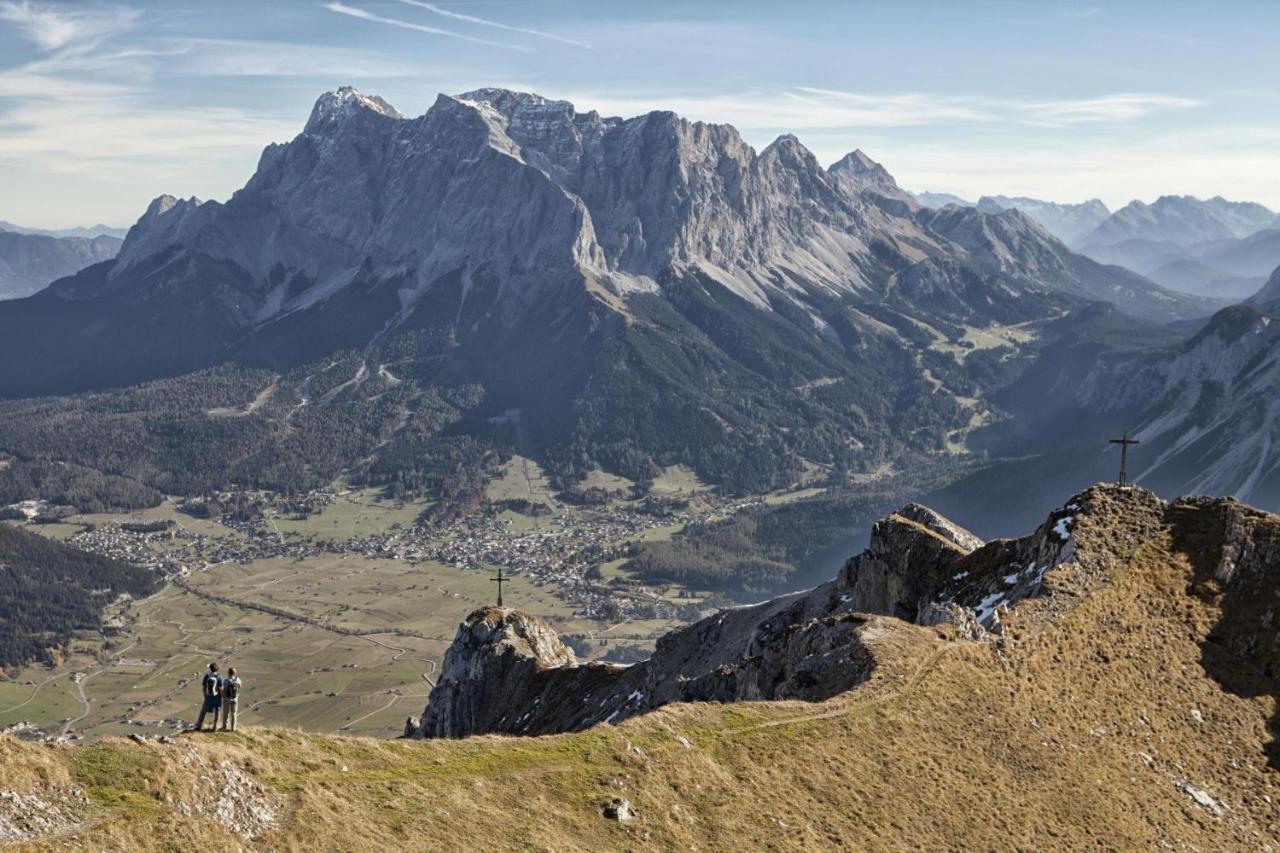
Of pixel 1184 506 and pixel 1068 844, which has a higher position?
pixel 1184 506

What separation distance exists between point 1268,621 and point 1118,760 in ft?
52.7

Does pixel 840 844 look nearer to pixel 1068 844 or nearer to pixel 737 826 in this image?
pixel 737 826

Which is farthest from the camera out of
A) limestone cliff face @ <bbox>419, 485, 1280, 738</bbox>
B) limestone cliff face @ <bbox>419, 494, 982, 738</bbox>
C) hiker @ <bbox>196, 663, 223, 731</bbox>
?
limestone cliff face @ <bbox>419, 494, 982, 738</bbox>

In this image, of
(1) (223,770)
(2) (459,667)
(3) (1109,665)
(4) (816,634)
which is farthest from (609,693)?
(1) (223,770)

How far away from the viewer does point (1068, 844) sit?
45781 millimetres

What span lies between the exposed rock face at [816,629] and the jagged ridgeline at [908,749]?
246 millimetres

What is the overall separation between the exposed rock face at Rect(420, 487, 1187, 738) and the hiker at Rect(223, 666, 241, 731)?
28347 mm

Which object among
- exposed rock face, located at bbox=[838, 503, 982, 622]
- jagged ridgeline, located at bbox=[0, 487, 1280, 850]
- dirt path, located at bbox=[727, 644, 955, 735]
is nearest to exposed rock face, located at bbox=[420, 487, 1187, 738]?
exposed rock face, located at bbox=[838, 503, 982, 622]

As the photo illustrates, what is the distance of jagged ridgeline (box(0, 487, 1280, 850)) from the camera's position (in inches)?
1355

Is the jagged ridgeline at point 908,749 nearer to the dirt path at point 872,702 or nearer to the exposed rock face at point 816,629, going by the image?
the dirt path at point 872,702

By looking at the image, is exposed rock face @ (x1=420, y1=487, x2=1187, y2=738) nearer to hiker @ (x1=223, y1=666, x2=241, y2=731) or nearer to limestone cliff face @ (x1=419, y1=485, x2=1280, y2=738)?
limestone cliff face @ (x1=419, y1=485, x2=1280, y2=738)

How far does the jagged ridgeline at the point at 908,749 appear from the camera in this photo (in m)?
34.4

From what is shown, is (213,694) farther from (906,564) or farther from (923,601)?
(906,564)

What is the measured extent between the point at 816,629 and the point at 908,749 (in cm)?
1486
